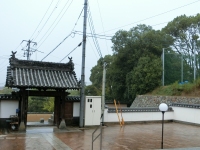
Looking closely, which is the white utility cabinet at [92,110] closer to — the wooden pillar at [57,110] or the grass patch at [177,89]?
the wooden pillar at [57,110]

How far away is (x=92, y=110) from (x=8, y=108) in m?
4.46

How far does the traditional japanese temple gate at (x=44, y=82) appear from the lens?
11.6m

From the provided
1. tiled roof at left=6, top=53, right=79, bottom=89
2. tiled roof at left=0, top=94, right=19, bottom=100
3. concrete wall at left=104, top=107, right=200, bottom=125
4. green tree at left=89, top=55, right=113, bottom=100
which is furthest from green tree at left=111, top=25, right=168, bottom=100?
Answer: tiled roof at left=0, top=94, right=19, bottom=100

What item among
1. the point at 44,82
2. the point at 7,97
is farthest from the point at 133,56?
the point at 7,97

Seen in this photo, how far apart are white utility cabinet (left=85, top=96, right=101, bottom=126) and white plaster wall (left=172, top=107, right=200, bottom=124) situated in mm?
5948

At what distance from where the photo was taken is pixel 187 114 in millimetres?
15109

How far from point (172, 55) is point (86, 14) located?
44.8ft

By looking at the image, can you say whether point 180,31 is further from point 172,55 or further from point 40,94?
point 40,94

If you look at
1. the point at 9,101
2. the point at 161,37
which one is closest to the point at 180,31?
the point at 161,37

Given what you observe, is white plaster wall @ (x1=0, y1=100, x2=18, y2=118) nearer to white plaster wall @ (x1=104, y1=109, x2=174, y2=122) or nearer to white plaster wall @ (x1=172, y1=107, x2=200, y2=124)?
white plaster wall @ (x1=104, y1=109, x2=174, y2=122)

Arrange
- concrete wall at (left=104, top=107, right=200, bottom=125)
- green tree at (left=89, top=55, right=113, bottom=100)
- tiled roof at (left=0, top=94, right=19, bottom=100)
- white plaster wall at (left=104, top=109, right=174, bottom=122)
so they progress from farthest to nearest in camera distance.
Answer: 1. green tree at (left=89, top=55, right=113, bottom=100)
2. concrete wall at (left=104, top=107, right=200, bottom=125)
3. white plaster wall at (left=104, top=109, right=174, bottom=122)
4. tiled roof at (left=0, top=94, right=19, bottom=100)

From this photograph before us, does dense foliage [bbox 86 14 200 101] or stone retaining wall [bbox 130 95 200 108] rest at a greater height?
dense foliage [bbox 86 14 200 101]

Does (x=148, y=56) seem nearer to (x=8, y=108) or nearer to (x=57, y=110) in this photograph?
(x=57, y=110)

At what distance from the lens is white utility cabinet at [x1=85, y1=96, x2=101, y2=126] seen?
515 inches
